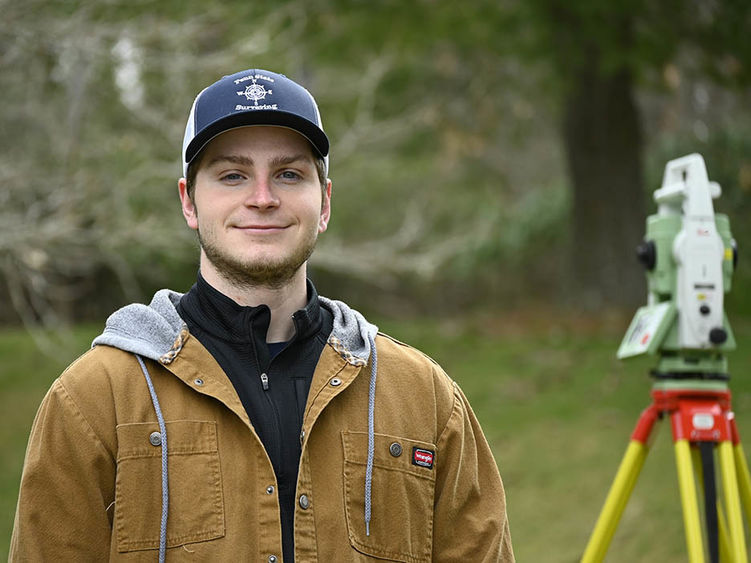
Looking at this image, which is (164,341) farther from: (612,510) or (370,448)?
(612,510)

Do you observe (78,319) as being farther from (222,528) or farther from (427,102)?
(222,528)

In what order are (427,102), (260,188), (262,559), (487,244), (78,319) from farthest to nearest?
1. (487,244)
2. (78,319)
3. (427,102)
4. (260,188)
5. (262,559)

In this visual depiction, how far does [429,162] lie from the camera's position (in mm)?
14336

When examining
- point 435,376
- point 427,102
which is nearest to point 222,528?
point 435,376

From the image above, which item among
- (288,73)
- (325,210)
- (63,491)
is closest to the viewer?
(63,491)

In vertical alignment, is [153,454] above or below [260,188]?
below

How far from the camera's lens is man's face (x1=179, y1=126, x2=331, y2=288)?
2195 millimetres

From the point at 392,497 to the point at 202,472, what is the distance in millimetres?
425

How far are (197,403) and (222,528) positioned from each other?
0.26 meters

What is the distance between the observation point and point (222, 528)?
2.07 m

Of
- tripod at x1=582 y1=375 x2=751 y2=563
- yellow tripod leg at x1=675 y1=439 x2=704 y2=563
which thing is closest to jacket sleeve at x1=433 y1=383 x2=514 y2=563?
yellow tripod leg at x1=675 y1=439 x2=704 y2=563

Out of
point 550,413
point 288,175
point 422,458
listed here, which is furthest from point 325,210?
point 550,413

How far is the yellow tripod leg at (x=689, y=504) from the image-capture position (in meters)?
3.50

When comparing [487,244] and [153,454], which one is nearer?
[153,454]
